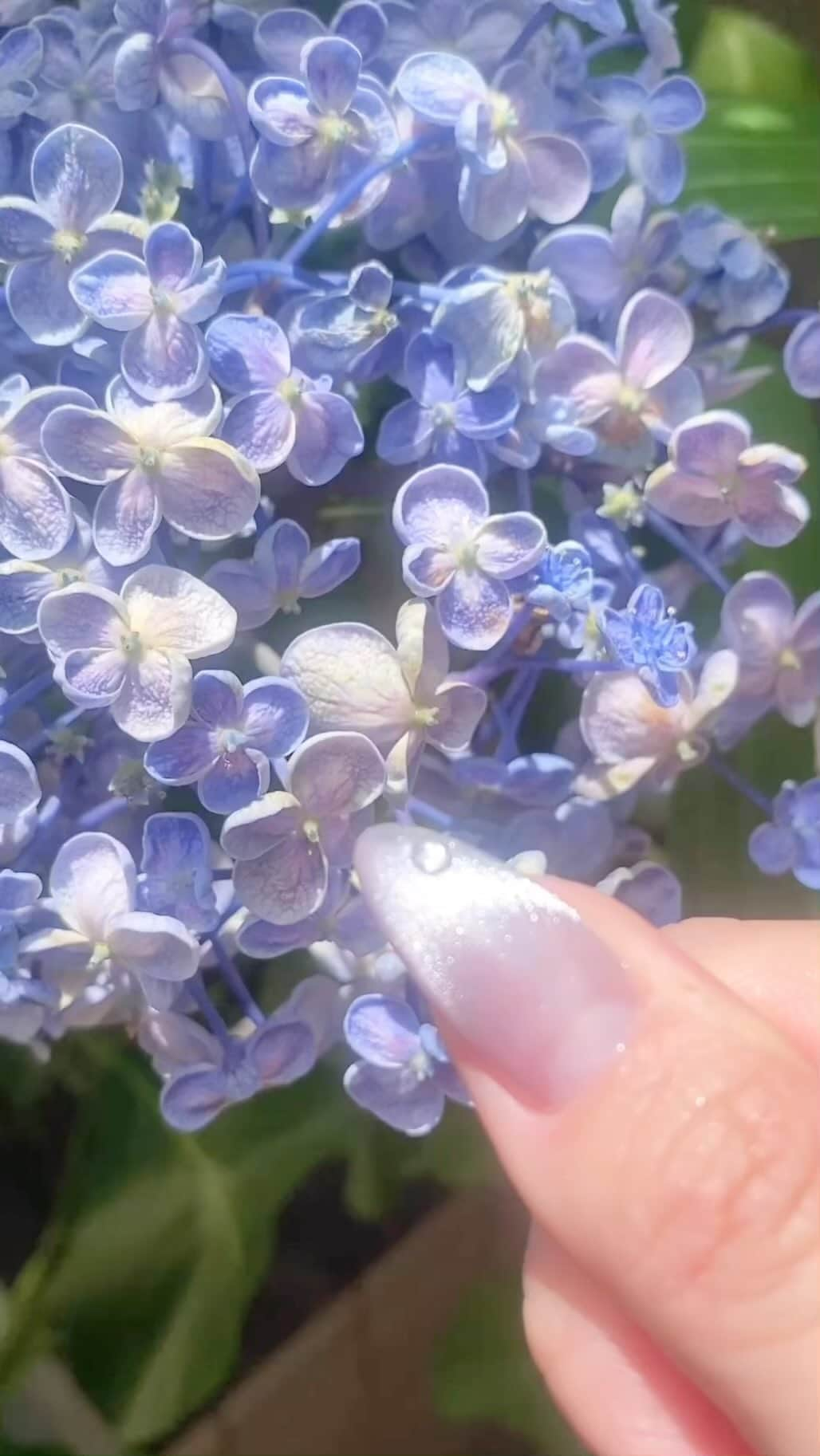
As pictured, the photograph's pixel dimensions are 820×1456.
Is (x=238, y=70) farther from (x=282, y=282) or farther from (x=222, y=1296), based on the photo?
(x=222, y=1296)

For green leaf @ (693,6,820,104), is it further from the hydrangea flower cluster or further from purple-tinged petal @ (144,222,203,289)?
purple-tinged petal @ (144,222,203,289)

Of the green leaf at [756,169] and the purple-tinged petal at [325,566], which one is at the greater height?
the green leaf at [756,169]

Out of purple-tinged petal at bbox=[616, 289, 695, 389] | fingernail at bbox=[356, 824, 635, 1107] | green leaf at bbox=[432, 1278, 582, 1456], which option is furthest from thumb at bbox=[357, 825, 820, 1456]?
green leaf at bbox=[432, 1278, 582, 1456]

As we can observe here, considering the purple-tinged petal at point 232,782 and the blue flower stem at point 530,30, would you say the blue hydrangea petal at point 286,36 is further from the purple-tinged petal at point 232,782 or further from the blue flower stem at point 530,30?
the purple-tinged petal at point 232,782

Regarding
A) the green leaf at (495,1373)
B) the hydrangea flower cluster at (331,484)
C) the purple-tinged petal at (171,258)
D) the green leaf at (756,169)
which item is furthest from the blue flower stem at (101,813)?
the green leaf at (495,1373)

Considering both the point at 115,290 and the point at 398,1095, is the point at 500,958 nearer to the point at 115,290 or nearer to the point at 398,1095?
the point at 398,1095

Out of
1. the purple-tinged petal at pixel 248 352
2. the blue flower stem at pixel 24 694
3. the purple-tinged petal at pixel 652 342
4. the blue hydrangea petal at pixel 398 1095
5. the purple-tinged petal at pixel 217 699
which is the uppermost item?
the purple-tinged petal at pixel 248 352

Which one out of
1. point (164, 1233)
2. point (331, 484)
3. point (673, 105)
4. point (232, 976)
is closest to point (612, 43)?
point (673, 105)
